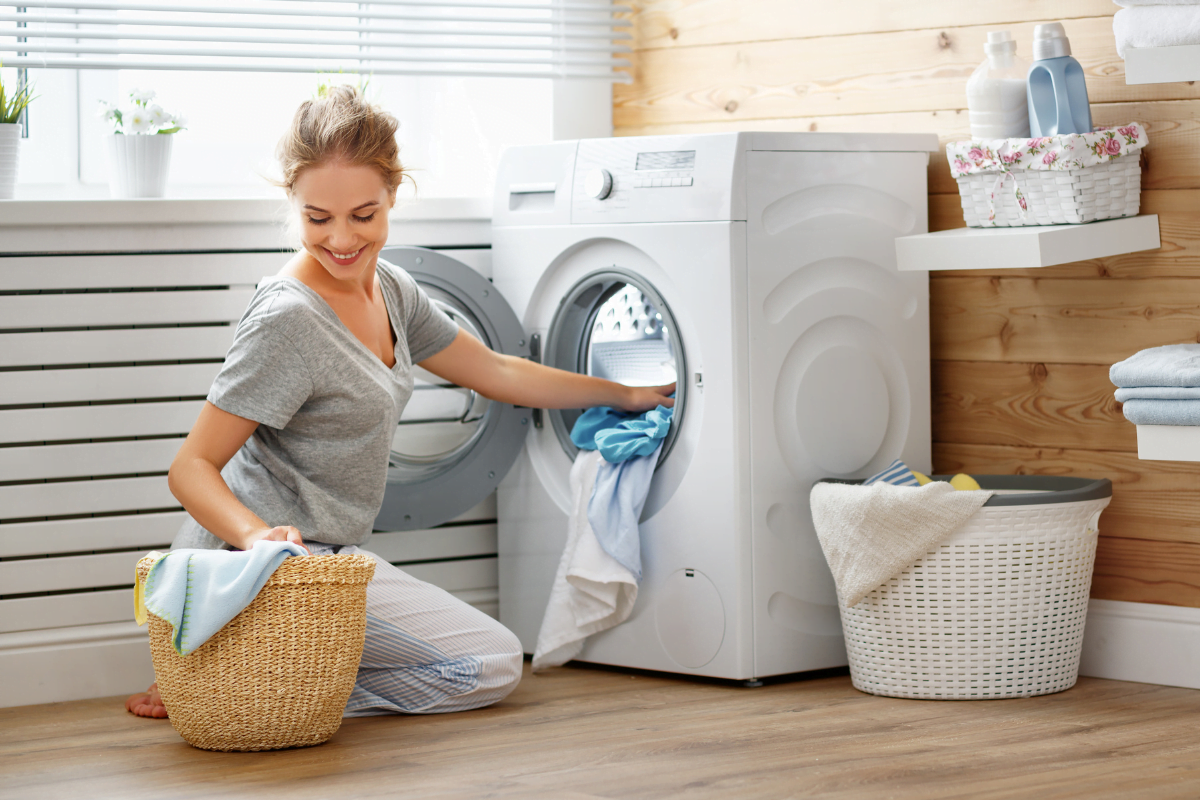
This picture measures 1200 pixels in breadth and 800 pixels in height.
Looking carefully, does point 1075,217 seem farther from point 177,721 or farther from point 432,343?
point 177,721

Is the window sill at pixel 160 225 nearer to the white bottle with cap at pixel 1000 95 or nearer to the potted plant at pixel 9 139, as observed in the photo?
the potted plant at pixel 9 139

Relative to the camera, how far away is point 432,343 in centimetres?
232

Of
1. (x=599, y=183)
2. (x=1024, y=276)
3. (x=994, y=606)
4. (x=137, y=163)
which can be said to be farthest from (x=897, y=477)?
(x=137, y=163)

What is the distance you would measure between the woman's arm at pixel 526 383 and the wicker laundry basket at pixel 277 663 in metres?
0.51

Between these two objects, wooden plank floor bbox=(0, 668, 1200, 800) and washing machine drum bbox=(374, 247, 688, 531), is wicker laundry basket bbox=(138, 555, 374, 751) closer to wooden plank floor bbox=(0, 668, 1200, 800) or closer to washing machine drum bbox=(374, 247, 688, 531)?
wooden plank floor bbox=(0, 668, 1200, 800)

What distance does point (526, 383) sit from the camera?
2.36m

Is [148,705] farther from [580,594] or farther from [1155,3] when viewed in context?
[1155,3]

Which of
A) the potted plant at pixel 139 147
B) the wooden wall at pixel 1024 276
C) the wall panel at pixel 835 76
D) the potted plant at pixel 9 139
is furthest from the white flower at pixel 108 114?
the wooden wall at pixel 1024 276

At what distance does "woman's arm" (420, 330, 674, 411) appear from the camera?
234 centimetres

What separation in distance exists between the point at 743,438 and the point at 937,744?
57cm

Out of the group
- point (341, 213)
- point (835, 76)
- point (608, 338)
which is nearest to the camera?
point (341, 213)

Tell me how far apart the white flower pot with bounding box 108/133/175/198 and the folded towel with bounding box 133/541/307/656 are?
855 millimetres

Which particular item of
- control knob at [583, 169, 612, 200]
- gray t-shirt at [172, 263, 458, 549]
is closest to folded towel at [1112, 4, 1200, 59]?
control knob at [583, 169, 612, 200]

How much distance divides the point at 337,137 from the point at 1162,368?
121 cm
